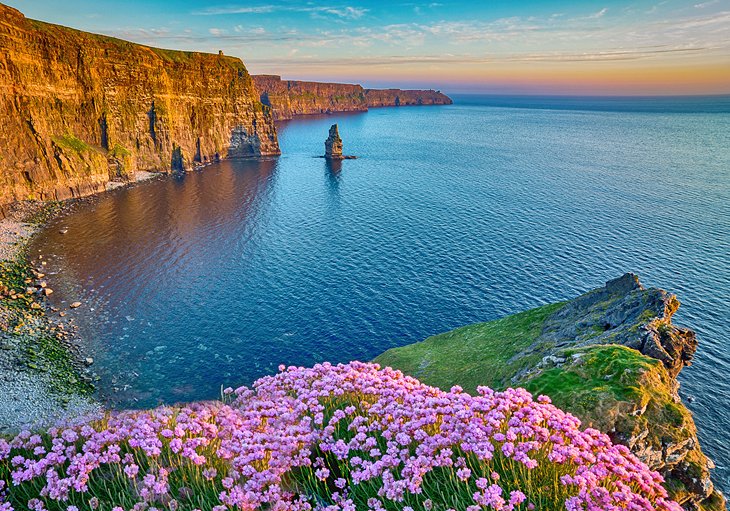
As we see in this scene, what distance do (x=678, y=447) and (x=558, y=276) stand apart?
1917 inches

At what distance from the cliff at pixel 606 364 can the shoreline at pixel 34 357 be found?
86.3ft

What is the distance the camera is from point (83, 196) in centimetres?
9194

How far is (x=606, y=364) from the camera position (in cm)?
2184

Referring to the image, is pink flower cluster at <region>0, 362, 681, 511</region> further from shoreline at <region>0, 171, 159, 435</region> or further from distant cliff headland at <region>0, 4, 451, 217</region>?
distant cliff headland at <region>0, 4, 451, 217</region>

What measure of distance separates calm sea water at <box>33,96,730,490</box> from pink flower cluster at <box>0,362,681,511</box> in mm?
30469

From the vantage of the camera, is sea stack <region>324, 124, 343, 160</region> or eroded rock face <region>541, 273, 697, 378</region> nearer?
eroded rock face <region>541, 273, 697, 378</region>

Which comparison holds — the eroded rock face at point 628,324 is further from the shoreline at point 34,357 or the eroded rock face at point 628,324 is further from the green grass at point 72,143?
the green grass at point 72,143

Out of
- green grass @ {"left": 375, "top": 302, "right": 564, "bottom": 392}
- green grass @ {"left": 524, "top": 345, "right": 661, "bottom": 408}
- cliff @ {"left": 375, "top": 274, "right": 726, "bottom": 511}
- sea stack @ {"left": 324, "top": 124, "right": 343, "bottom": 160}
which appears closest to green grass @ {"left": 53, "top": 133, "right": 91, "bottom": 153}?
sea stack @ {"left": 324, "top": 124, "right": 343, "bottom": 160}

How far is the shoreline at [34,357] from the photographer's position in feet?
115

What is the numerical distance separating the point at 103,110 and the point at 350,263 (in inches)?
3134

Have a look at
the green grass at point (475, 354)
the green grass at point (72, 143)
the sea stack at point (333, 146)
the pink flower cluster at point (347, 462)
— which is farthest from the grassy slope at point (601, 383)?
the sea stack at point (333, 146)

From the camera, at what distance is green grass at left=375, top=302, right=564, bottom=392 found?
107 feet

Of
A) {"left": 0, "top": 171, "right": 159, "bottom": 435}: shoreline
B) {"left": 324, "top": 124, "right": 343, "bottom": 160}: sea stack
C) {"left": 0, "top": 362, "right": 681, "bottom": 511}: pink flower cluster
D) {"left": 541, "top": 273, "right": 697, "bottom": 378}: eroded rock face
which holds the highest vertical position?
{"left": 324, "top": 124, "right": 343, "bottom": 160}: sea stack

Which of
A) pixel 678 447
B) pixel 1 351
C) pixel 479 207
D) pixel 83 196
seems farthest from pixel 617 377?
pixel 83 196
